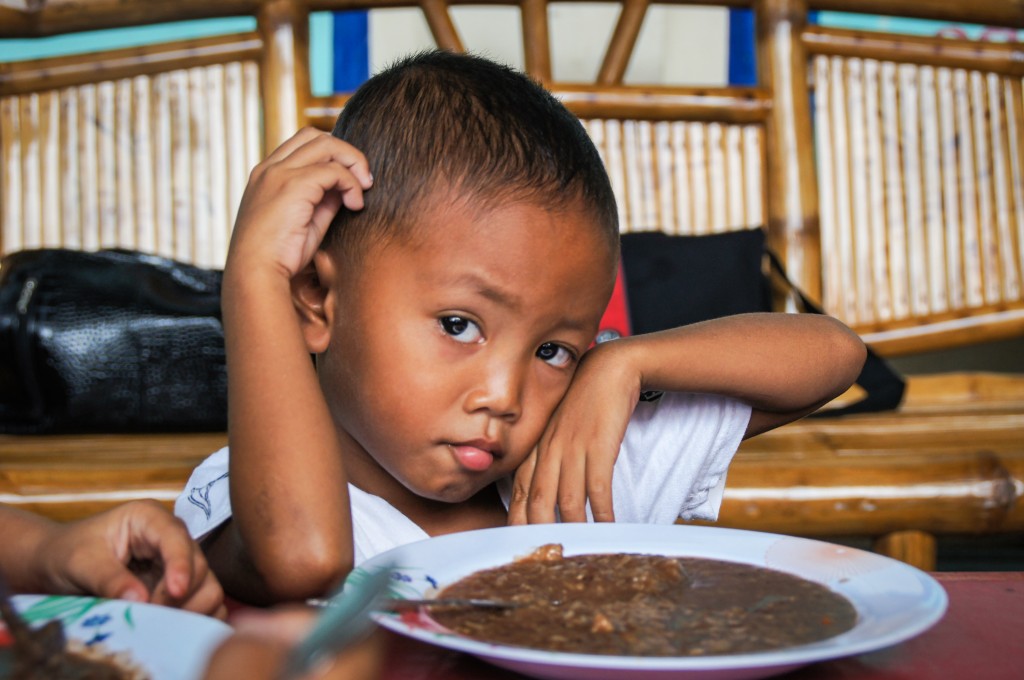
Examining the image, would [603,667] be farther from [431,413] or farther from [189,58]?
[189,58]

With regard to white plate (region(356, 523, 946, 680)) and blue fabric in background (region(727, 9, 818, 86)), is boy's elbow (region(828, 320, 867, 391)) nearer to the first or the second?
white plate (region(356, 523, 946, 680))

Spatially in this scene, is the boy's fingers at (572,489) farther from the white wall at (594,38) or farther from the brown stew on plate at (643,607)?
the white wall at (594,38)

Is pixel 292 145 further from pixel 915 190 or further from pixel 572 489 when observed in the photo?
pixel 915 190

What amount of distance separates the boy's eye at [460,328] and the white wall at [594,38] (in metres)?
2.17

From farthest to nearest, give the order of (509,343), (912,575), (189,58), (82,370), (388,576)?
(189,58), (82,370), (509,343), (912,575), (388,576)

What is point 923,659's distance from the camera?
1.71 ft

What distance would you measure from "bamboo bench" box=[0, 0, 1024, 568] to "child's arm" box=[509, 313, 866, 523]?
1.53 metres

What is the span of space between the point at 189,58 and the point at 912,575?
2.36 metres

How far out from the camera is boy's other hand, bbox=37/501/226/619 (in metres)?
0.58

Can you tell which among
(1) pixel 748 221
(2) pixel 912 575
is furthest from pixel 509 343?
(1) pixel 748 221

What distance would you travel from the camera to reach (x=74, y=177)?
2.53 metres

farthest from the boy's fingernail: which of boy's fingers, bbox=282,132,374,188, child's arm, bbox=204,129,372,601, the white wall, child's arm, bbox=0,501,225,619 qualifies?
the white wall

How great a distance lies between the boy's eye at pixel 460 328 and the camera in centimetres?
78

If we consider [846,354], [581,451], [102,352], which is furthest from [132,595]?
[102,352]
